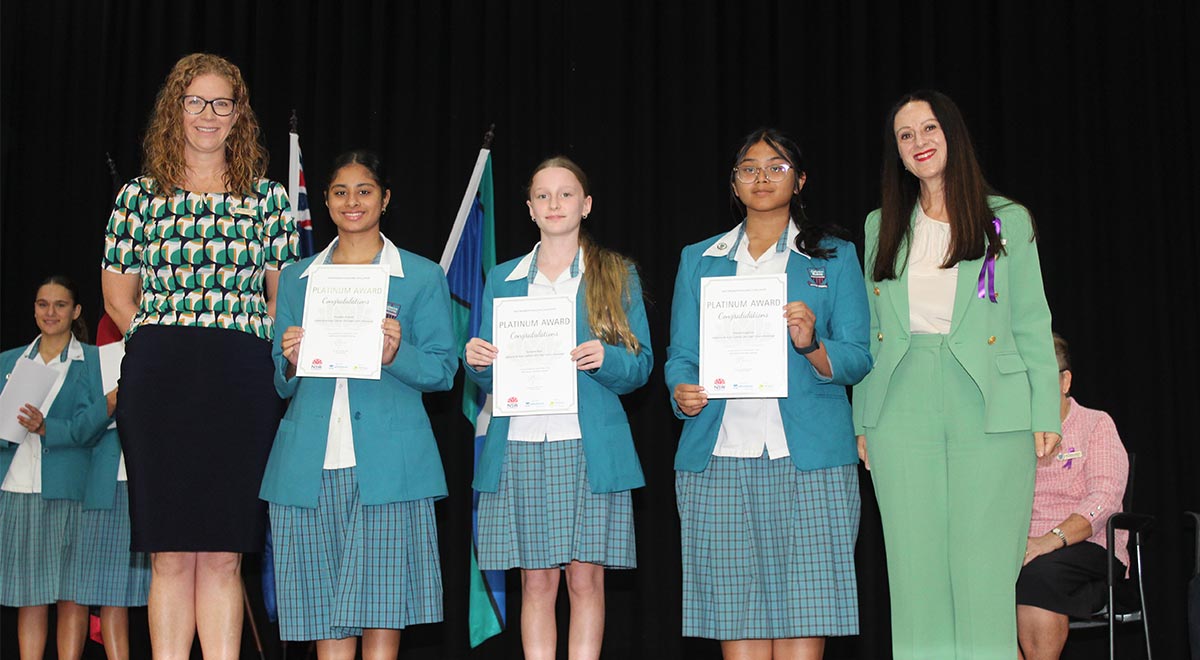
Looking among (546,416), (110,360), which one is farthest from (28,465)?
(546,416)

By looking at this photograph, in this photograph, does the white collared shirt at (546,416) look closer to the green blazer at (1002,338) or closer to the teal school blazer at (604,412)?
the teal school blazer at (604,412)

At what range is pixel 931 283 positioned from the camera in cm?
306

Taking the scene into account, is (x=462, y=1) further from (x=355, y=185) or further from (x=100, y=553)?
A: (x=100, y=553)

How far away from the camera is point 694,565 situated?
129 inches

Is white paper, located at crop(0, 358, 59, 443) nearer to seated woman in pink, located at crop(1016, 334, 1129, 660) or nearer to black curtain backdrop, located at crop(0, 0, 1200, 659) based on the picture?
black curtain backdrop, located at crop(0, 0, 1200, 659)

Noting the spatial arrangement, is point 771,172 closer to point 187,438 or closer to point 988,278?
point 988,278

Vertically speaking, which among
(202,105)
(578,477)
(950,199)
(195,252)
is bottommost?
(578,477)

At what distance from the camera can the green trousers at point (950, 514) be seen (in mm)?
2859

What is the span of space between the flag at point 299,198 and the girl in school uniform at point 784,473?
94.6 inches

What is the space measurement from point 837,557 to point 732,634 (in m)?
0.39

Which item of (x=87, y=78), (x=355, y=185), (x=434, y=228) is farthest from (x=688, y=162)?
(x=87, y=78)

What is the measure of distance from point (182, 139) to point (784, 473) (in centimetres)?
208

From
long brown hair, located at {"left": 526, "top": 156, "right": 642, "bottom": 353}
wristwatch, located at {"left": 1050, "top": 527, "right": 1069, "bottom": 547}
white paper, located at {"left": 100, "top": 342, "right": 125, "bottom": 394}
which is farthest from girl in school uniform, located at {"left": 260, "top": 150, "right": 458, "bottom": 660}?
wristwatch, located at {"left": 1050, "top": 527, "right": 1069, "bottom": 547}

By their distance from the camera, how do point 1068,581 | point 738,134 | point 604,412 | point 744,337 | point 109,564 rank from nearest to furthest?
point 744,337 → point 604,412 → point 1068,581 → point 109,564 → point 738,134
